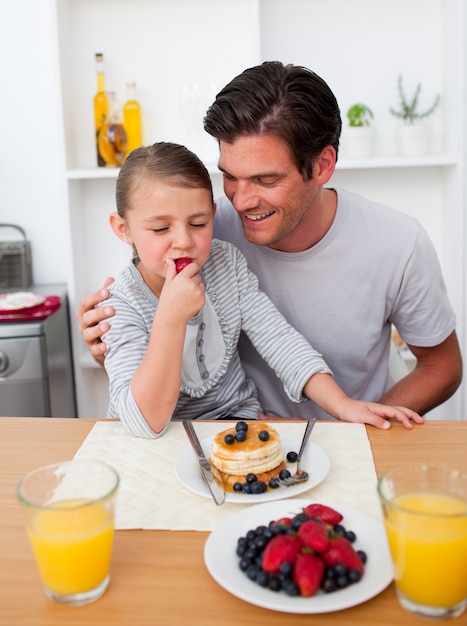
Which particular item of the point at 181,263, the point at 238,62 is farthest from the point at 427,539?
the point at 238,62

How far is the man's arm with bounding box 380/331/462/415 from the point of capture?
195cm

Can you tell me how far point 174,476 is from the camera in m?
1.19

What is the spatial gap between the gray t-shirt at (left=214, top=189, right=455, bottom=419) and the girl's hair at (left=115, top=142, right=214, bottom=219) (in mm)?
383

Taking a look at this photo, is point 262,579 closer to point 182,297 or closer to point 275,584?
point 275,584

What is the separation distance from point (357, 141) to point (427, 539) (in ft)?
7.33

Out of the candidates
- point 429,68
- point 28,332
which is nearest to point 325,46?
point 429,68

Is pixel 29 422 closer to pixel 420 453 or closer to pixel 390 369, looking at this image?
pixel 420 453

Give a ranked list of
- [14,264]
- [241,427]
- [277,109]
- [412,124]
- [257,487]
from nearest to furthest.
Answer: [257,487], [241,427], [277,109], [412,124], [14,264]

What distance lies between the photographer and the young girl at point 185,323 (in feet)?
4.56

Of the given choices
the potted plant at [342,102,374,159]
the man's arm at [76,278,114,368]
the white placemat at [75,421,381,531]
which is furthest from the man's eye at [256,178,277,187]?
the potted plant at [342,102,374,159]

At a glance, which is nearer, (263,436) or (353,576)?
(353,576)

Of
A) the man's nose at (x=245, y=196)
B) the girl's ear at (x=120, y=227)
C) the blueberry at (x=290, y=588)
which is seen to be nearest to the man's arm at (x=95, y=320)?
the girl's ear at (x=120, y=227)

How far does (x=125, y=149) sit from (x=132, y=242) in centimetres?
132

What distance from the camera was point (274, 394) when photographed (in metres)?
1.98
